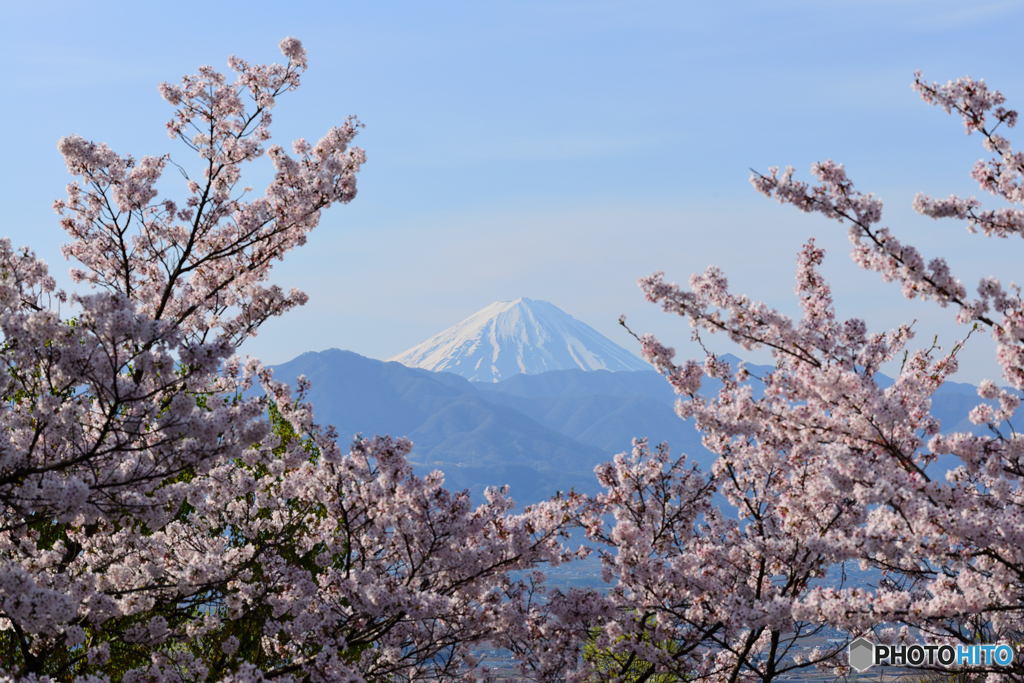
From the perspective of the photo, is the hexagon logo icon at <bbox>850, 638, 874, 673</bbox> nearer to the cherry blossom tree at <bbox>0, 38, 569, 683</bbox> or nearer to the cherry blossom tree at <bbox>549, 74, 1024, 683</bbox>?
the cherry blossom tree at <bbox>549, 74, 1024, 683</bbox>

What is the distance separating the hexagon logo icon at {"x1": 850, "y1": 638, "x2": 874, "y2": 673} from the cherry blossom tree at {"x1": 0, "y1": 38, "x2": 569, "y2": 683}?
384 cm

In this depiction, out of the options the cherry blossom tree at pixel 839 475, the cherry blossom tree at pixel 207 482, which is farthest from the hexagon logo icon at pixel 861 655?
the cherry blossom tree at pixel 207 482

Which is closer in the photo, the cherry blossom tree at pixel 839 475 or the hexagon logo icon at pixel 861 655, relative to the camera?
the cherry blossom tree at pixel 839 475

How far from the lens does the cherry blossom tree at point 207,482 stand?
256 inches

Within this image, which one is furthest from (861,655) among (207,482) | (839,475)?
(207,482)

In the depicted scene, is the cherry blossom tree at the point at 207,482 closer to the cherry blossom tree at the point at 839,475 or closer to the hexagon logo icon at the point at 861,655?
the cherry blossom tree at the point at 839,475

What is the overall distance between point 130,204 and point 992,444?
37.5 feet

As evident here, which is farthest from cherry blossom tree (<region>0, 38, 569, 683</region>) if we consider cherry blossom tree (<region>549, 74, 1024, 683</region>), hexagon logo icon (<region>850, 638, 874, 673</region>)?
hexagon logo icon (<region>850, 638, 874, 673</region>)

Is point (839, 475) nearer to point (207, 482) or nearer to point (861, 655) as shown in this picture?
point (861, 655)

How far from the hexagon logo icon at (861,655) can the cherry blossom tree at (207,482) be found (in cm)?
384

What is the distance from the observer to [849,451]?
23.3 feet

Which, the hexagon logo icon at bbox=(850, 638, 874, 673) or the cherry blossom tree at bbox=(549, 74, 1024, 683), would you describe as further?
the hexagon logo icon at bbox=(850, 638, 874, 673)

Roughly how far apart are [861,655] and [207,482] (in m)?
8.15

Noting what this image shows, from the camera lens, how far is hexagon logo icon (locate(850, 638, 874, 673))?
30.2 ft
